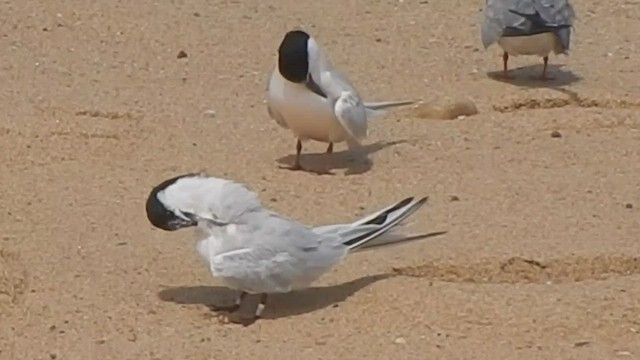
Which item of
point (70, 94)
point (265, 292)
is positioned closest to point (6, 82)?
point (70, 94)

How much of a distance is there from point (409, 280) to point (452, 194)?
1115mm

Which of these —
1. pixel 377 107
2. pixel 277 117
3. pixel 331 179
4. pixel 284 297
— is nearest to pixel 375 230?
pixel 284 297

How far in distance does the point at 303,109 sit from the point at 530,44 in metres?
2.03

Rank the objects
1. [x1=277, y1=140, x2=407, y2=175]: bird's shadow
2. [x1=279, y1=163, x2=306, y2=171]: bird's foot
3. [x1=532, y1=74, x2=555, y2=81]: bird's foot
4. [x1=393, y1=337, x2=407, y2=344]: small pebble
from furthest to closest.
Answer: [x1=532, y1=74, x2=555, y2=81]: bird's foot → [x1=277, y1=140, x2=407, y2=175]: bird's shadow → [x1=279, y1=163, x2=306, y2=171]: bird's foot → [x1=393, y1=337, x2=407, y2=344]: small pebble

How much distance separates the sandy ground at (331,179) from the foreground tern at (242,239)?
139 mm

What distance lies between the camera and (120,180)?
20.9 feet

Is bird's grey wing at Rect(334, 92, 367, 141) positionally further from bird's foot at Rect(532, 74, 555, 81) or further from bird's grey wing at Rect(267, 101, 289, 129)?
bird's foot at Rect(532, 74, 555, 81)

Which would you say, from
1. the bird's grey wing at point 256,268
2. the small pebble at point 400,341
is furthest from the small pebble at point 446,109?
the small pebble at point 400,341

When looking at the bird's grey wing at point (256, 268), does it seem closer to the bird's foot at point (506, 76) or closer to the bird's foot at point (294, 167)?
the bird's foot at point (294, 167)

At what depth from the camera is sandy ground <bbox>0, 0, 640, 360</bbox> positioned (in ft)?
15.9

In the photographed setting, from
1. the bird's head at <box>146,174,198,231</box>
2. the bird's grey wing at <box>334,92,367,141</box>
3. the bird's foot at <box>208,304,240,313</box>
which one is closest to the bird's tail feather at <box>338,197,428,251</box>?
the bird's foot at <box>208,304,240,313</box>

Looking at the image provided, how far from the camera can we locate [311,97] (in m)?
6.62

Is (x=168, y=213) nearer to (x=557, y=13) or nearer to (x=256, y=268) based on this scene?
(x=256, y=268)

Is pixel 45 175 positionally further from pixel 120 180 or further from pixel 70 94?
pixel 70 94
